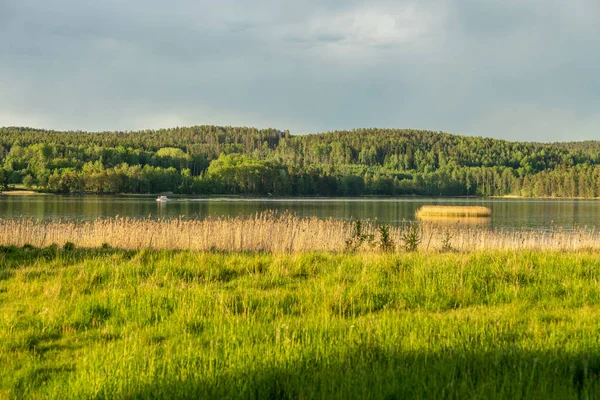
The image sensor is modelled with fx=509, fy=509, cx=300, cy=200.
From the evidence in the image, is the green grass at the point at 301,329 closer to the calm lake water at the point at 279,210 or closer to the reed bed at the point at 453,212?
the calm lake water at the point at 279,210

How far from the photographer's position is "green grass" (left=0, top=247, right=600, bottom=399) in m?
3.97

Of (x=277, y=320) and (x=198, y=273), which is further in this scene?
(x=198, y=273)

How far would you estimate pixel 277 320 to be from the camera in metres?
5.97

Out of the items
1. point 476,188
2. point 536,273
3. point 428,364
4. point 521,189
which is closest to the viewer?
point 428,364

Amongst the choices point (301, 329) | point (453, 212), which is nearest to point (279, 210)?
point (453, 212)

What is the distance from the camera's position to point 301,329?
5.46 meters

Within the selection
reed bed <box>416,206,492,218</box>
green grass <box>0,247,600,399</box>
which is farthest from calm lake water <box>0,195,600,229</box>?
green grass <box>0,247,600,399</box>

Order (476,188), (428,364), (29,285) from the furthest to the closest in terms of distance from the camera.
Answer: (476,188)
(29,285)
(428,364)

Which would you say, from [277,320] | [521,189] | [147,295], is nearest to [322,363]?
[277,320]

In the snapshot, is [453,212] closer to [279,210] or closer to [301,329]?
[279,210]

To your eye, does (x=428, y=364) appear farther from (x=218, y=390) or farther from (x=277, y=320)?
(x=277, y=320)

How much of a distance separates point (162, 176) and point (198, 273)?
485ft

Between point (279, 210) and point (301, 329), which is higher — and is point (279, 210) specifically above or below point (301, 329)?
below

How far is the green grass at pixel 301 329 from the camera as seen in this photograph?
397 cm
